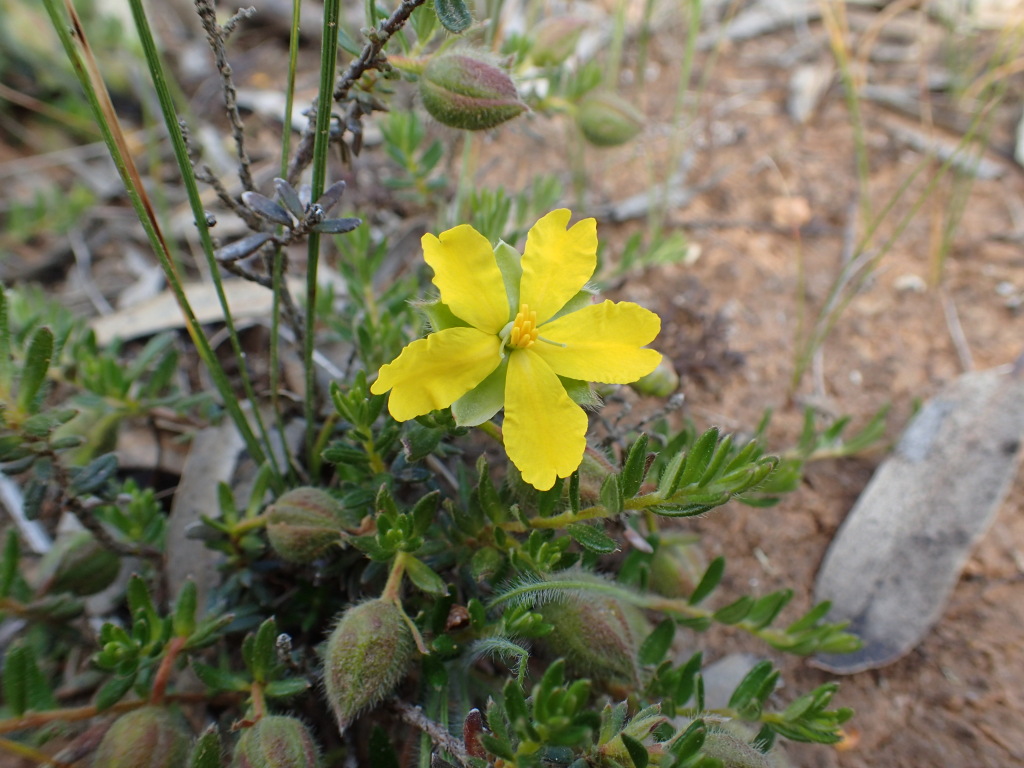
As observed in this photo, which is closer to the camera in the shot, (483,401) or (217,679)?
(483,401)

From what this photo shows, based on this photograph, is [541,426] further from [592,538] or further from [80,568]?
[80,568]

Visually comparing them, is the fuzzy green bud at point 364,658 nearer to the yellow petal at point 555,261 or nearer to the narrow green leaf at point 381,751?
the narrow green leaf at point 381,751

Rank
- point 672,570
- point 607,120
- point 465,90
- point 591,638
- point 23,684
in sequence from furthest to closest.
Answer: point 607,120
point 672,570
point 465,90
point 591,638
point 23,684

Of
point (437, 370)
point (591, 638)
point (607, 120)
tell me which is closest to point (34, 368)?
point (437, 370)

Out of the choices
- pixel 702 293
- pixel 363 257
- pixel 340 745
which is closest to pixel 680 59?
pixel 702 293

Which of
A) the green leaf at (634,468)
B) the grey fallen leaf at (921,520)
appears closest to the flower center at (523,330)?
the green leaf at (634,468)

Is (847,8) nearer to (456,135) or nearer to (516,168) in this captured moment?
(516,168)
